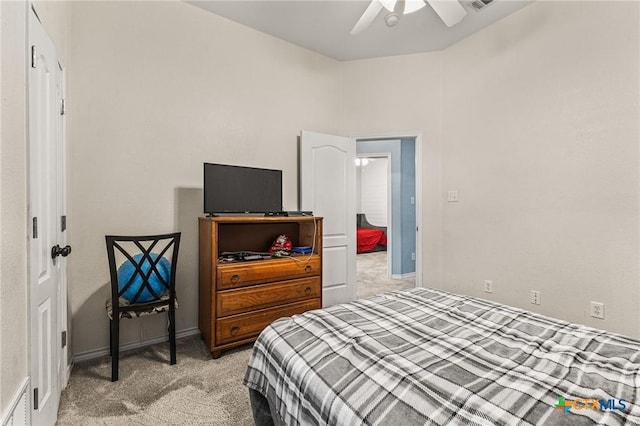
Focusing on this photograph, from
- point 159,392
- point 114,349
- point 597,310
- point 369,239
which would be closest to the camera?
point 159,392

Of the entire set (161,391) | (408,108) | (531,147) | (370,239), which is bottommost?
(161,391)

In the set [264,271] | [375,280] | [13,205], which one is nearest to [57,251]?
[13,205]

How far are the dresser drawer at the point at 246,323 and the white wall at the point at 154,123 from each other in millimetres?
614

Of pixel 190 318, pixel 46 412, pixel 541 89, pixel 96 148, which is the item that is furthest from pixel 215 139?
pixel 541 89

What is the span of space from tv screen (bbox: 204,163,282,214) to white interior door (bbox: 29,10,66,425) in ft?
3.16

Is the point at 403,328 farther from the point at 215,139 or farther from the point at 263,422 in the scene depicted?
the point at 215,139

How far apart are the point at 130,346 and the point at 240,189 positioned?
5.17ft

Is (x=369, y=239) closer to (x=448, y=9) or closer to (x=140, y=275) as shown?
(x=448, y=9)

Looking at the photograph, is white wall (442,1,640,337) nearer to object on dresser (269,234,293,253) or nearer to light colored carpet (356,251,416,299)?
light colored carpet (356,251,416,299)

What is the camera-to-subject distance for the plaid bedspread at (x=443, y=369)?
2.56 ft

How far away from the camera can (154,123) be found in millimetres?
2570

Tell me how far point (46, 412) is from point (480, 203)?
369 cm

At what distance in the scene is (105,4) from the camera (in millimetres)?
2359

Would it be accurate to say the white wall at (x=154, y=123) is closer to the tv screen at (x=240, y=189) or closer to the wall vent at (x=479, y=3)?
the tv screen at (x=240, y=189)
